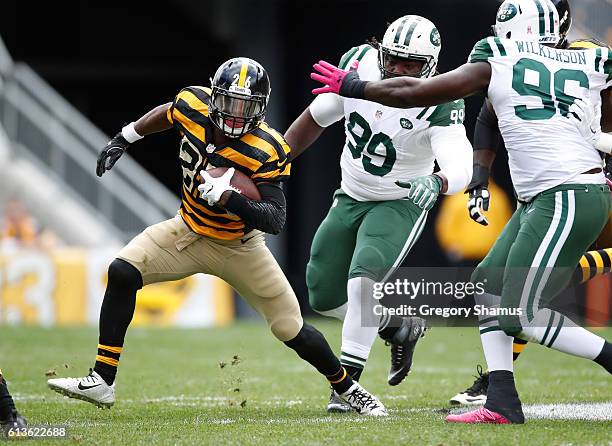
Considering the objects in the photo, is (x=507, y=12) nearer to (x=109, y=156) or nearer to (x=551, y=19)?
(x=551, y=19)

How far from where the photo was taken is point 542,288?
4469mm

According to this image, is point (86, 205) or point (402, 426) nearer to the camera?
point (402, 426)

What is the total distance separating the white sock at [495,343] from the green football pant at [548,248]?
0.12 metres

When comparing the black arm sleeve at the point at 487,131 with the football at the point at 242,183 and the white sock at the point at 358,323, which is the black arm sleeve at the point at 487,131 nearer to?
the white sock at the point at 358,323

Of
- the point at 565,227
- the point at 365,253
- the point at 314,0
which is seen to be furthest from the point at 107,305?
the point at 314,0

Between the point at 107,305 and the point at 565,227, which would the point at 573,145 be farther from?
the point at 107,305

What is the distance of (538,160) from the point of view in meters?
4.50

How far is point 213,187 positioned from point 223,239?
1.33ft

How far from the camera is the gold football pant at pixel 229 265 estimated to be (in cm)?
497

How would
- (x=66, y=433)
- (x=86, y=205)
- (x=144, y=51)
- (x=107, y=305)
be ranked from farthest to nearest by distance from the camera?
1. (x=144, y=51)
2. (x=86, y=205)
3. (x=107, y=305)
4. (x=66, y=433)

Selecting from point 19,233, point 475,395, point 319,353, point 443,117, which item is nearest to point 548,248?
point 443,117

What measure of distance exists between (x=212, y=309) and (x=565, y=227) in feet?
27.0

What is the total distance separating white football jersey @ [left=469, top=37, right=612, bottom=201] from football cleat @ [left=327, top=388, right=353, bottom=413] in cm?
143

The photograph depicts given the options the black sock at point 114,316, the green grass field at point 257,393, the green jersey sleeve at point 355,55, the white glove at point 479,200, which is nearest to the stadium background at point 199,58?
the green grass field at point 257,393
